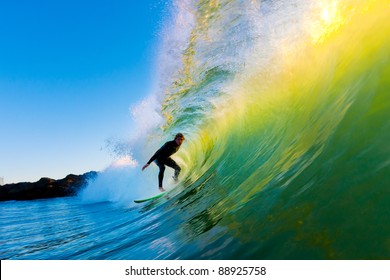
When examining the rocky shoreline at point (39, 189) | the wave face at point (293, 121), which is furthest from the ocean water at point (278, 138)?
the rocky shoreline at point (39, 189)

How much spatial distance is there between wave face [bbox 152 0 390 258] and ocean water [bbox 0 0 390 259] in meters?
0.02

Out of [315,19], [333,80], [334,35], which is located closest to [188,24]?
[315,19]

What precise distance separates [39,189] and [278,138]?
3818 cm

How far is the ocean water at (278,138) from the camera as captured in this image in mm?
2520

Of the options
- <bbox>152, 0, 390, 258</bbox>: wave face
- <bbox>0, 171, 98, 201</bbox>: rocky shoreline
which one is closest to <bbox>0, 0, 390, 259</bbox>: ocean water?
<bbox>152, 0, 390, 258</bbox>: wave face

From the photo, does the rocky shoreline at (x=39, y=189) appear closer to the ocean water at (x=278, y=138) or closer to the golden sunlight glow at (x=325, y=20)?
the ocean water at (x=278, y=138)

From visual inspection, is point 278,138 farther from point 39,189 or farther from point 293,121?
point 39,189

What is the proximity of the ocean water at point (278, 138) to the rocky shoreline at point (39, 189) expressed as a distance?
30.1 m

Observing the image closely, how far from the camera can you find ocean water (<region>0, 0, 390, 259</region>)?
2.52 m

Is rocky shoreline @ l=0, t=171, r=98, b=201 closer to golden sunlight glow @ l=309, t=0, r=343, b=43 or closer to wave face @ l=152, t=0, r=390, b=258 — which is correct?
wave face @ l=152, t=0, r=390, b=258

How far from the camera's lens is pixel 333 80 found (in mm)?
5105

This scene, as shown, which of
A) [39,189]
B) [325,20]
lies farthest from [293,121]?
[39,189]

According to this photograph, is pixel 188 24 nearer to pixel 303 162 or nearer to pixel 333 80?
pixel 333 80

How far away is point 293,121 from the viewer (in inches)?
231
